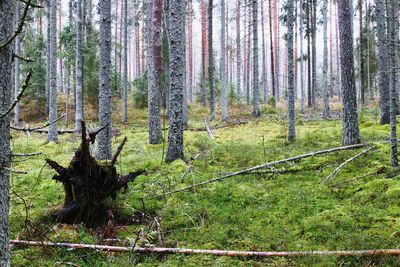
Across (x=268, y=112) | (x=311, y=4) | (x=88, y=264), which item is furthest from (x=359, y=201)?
(x=311, y=4)

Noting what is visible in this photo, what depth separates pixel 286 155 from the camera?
29.1 feet

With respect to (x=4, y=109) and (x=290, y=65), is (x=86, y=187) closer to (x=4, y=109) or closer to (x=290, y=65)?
(x=4, y=109)

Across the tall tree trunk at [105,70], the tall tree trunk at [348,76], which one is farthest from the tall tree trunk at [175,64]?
the tall tree trunk at [348,76]

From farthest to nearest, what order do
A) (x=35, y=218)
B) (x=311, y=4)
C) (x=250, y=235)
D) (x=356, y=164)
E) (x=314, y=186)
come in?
(x=311, y=4) → (x=356, y=164) → (x=314, y=186) → (x=35, y=218) → (x=250, y=235)

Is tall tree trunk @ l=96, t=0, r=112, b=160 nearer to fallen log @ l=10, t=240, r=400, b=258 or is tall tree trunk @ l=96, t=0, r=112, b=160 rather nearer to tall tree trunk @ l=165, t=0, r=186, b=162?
tall tree trunk @ l=165, t=0, r=186, b=162

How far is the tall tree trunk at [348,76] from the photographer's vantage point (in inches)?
339

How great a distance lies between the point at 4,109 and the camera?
7.48 ft

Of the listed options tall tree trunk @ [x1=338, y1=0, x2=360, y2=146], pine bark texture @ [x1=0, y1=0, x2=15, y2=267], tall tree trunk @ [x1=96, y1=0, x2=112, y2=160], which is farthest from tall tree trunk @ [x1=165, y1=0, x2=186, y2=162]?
pine bark texture @ [x1=0, y1=0, x2=15, y2=267]

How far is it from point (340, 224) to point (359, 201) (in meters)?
0.95

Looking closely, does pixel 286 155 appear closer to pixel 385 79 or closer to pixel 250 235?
pixel 250 235

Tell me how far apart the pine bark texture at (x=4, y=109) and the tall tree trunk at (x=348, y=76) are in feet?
26.4

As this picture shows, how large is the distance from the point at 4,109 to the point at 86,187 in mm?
3158

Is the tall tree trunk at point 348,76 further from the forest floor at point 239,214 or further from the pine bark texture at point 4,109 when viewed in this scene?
the pine bark texture at point 4,109

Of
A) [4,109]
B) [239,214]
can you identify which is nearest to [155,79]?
[239,214]
